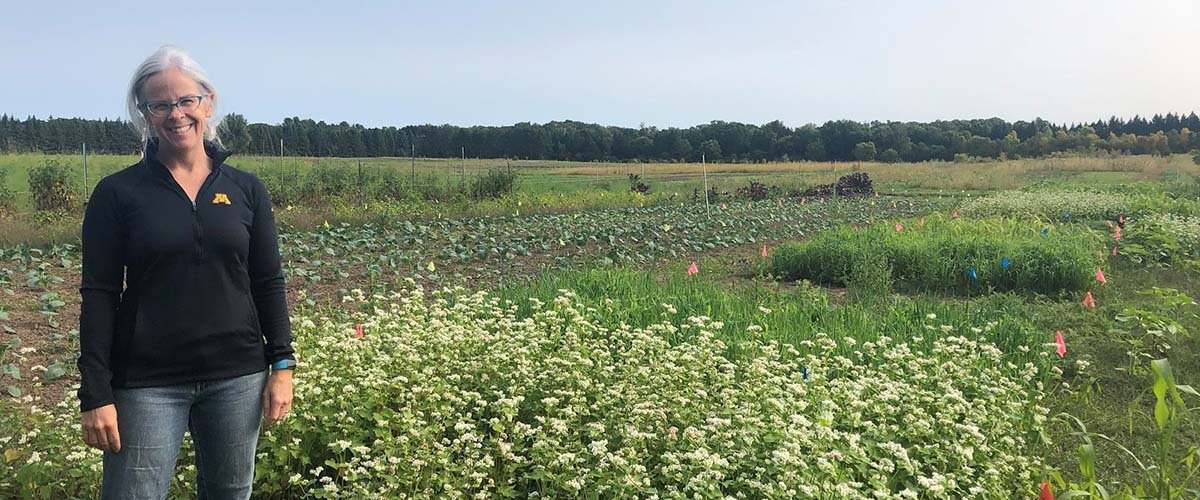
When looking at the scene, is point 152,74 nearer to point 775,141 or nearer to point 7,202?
point 7,202

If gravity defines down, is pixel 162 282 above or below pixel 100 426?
above

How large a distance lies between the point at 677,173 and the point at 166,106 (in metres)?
43.7

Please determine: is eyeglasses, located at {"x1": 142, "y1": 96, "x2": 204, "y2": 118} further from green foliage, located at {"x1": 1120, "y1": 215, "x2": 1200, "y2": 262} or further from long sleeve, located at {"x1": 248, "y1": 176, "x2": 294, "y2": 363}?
green foliage, located at {"x1": 1120, "y1": 215, "x2": 1200, "y2": 262}

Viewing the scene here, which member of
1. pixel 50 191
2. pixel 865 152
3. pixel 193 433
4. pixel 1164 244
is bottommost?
pixel 1164 244

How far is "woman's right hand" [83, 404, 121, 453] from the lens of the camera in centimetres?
215

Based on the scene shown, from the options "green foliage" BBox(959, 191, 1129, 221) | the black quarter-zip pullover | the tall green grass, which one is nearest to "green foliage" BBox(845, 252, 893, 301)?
the tall green grass

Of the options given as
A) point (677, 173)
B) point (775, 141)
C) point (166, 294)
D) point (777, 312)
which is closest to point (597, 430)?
point (166, 294)

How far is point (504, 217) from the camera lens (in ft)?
57.5

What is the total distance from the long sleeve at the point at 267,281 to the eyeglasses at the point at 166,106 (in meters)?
0.33

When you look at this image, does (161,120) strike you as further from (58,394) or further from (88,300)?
(58,394)

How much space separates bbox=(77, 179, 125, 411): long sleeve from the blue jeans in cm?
10

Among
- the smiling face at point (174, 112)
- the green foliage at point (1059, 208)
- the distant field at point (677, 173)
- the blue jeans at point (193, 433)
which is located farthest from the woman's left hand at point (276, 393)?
the distant field at point (677, 173)

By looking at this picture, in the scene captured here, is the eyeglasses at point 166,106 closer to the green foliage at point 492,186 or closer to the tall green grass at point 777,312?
the tall green grass at point 777,312

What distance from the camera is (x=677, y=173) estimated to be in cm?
4531
